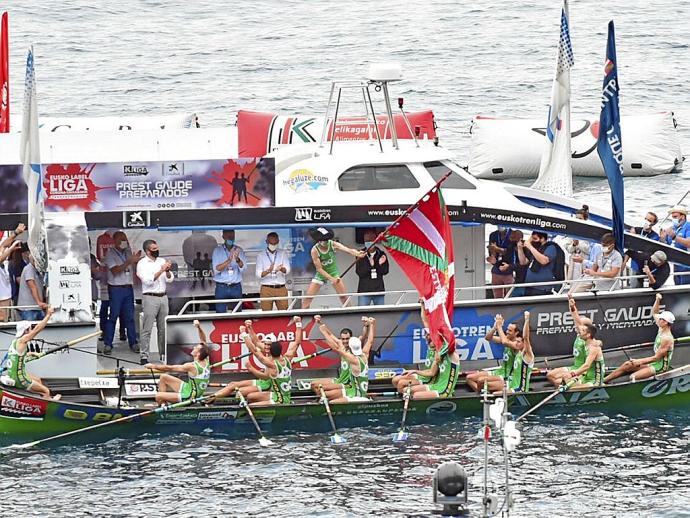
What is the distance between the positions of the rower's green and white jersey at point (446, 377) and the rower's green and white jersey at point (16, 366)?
616 cm

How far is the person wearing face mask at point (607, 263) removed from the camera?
24.4 m

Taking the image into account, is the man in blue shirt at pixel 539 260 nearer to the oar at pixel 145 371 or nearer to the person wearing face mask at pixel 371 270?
the person wearing face mask at pixel 371 270

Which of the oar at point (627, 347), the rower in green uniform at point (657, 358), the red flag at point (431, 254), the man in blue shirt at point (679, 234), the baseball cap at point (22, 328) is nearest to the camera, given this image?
the red flag at point (431, 254)

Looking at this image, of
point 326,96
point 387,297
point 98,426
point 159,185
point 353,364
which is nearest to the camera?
point 98,426

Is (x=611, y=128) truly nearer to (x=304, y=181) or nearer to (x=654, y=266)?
(x=654, y=266)

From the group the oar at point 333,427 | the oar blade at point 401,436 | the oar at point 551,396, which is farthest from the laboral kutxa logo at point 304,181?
the oar at point 551,396

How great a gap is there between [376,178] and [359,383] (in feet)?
11.9

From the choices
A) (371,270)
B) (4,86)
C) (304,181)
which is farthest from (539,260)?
(4,86)

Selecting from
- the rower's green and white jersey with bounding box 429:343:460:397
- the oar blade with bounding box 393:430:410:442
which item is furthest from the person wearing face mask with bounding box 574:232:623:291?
the oar blade with bounding box 393:430:410:442

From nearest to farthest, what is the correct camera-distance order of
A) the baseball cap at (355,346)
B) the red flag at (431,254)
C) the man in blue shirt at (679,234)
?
1. the red flag at (431,254)
2. the baseball cap at (355,346)
3. the man in blue shirt at (679,234)

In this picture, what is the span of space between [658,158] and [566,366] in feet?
57.2

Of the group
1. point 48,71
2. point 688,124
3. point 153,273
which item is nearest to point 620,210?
point 153,273

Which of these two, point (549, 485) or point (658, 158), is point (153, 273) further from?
point (658, 158)

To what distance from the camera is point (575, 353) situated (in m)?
24.1
